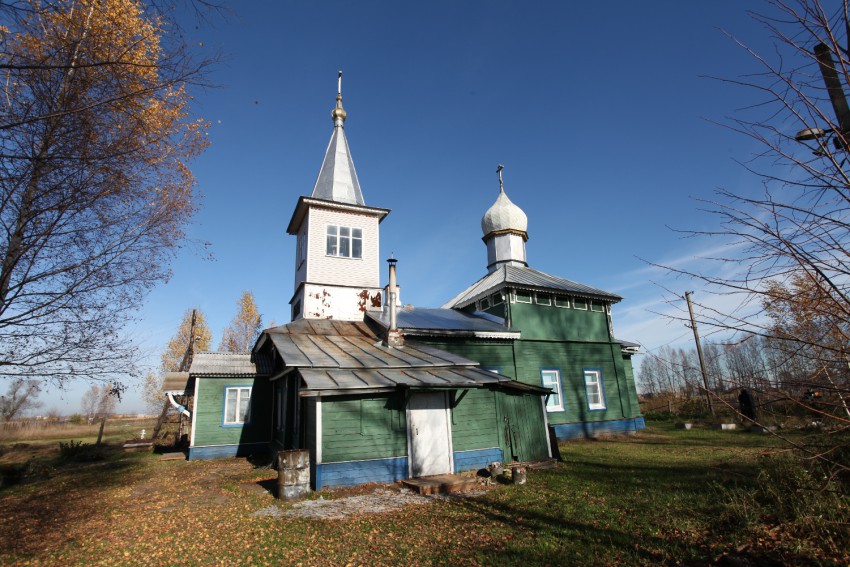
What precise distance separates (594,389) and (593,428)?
6.26 feet

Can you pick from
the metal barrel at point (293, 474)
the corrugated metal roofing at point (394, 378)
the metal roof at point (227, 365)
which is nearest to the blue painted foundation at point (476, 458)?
the corrugated metal roofing at point (394, 378)

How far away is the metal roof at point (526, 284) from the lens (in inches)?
781

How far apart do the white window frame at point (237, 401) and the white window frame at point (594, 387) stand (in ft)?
51.3

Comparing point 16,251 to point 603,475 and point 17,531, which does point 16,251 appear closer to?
point 17,531

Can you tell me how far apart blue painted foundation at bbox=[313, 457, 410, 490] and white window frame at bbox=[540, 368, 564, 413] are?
9732 millimetres

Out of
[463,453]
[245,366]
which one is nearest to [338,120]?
[245,366]

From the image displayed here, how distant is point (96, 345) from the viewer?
32.1 ft

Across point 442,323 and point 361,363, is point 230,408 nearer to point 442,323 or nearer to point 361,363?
point 361,363

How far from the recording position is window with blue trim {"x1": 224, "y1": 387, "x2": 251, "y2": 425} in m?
17.7

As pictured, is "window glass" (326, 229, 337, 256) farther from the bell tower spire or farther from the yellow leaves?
the yellow leaves

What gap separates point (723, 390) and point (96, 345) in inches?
473

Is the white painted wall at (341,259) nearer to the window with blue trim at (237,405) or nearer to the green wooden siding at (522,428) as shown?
the window with blue trim at (237,405)

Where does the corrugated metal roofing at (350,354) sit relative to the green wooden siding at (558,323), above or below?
below

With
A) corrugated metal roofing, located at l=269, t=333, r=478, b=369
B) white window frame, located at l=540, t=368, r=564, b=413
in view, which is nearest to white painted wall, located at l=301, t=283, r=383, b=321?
corrugated metal roofing, located at l=269, t=333, r=478, b=369
